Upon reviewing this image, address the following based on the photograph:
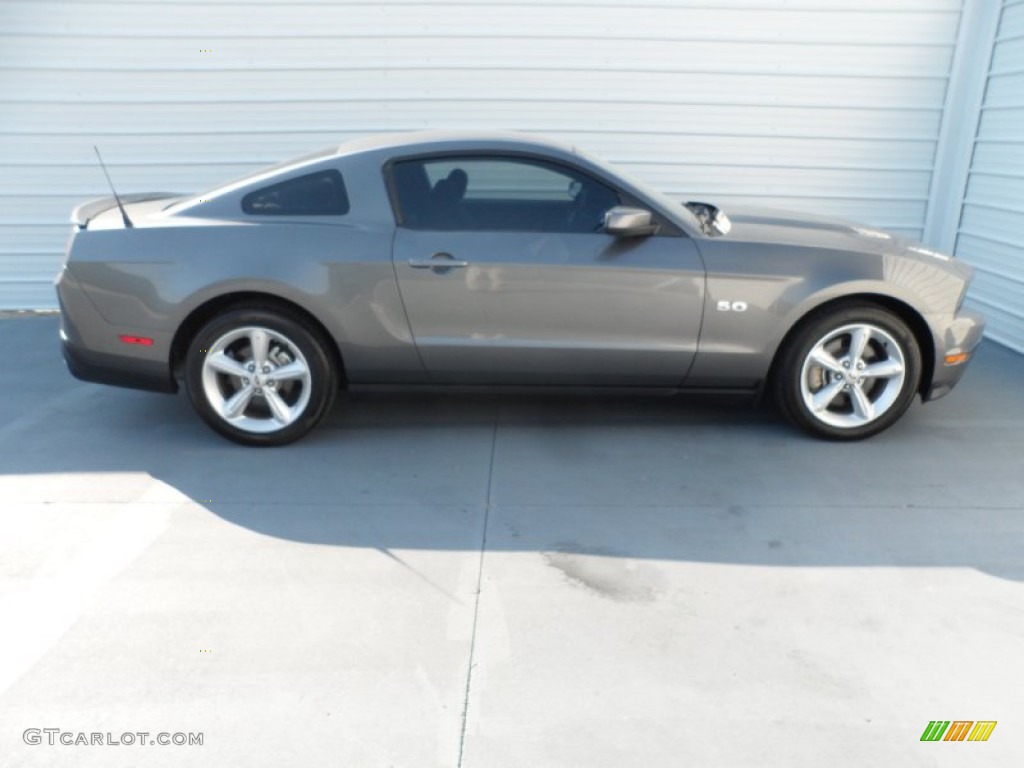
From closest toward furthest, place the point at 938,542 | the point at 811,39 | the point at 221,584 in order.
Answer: the point at 221,584, the point at 938,542, the point at 811,39

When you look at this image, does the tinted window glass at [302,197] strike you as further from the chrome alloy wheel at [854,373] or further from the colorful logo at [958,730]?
the colorful logo at [958,730]

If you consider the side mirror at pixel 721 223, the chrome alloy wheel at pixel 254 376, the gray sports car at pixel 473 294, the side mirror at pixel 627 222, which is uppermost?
the side mirror at pixel 627 222

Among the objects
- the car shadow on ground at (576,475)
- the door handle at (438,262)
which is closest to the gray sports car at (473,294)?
the door handle at (438,262)

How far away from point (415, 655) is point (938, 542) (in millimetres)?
2126

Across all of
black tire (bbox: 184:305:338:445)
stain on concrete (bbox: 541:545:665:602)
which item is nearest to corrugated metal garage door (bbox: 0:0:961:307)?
black tire (bbox: 184:305:338:445)

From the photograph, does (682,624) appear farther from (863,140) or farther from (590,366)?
(863,140)

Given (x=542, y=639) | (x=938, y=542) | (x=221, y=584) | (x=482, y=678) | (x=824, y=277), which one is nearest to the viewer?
(x=482, y=678)


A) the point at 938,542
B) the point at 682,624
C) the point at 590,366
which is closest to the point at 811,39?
the point at 590,366

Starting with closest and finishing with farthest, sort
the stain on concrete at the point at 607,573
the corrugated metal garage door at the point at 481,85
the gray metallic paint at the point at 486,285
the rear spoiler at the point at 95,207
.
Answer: the stain on concrete at the point at 607,573, the gray metallic paint at the point at 486,285, the rear spoiler at the point at 95,207, the corrugated metal garage door at the point at 481,85

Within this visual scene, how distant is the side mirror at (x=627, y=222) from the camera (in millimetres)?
4133

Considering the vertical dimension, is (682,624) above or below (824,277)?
below

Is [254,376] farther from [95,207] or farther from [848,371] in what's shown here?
→ [848,371]

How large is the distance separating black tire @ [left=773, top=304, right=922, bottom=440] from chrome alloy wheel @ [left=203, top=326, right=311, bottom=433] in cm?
239

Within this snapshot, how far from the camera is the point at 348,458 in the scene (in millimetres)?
4344
